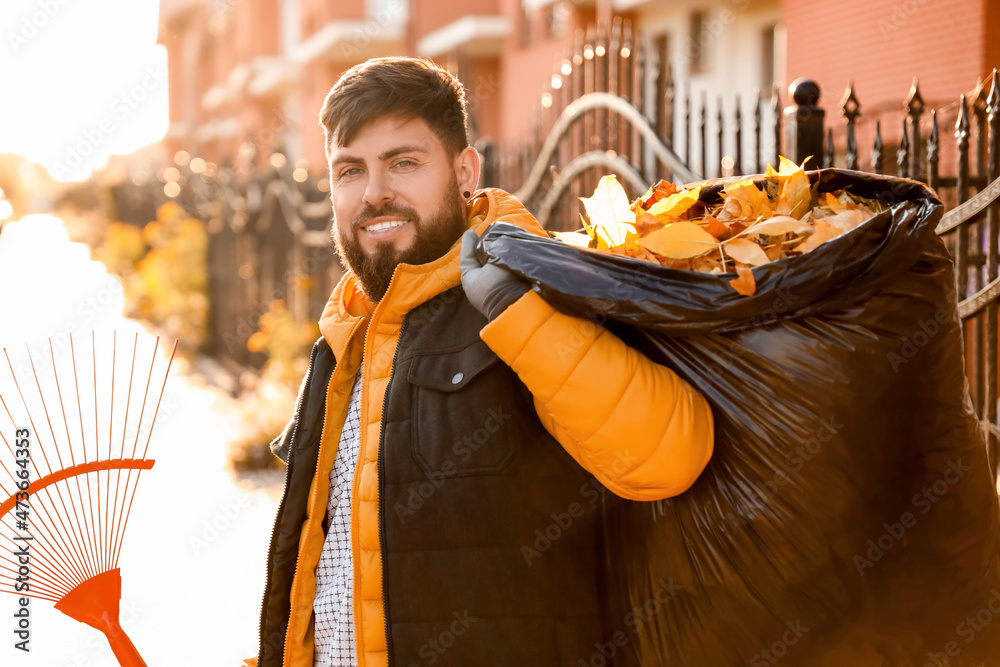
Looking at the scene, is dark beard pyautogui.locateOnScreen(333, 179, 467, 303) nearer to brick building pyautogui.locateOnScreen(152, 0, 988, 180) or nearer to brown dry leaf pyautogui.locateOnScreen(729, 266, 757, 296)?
brown dry leaf pyautogui.locateOnScreen(729, 266, 757, 296)

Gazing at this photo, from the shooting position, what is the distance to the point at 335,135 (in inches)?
85.8

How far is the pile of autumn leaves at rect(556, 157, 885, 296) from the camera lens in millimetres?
1511

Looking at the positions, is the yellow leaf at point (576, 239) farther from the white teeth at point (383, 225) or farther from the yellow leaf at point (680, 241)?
the white teeth at point (383, 225)

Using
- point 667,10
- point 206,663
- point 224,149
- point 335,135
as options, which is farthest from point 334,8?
point 335,135

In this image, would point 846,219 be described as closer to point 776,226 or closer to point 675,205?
point 776,226

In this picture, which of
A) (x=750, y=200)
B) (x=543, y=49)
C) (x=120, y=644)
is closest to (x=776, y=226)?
(x=750, y=200)

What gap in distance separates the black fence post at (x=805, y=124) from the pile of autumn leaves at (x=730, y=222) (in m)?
1.87

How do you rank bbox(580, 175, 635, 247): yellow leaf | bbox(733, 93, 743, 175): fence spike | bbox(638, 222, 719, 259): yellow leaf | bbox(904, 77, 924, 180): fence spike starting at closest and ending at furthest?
bbox(638, 222, 719, 259): yellow leaf, bbox(580, 175, 635, 247): yellow leaf, bbox(904, 77, 924, 180): fence spike, bbox(733, 93, 743, 175): fence spike

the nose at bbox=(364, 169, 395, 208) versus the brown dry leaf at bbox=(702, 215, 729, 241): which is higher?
the nose at bbox=(364, 169, 395, 208)

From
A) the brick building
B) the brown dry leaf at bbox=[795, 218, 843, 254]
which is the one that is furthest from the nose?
the brick building

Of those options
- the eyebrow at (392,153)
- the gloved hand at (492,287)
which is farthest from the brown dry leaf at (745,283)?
the eyebrow at (392,153)

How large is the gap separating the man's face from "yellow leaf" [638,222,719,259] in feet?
2.23

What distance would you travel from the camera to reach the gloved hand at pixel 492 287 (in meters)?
1.61

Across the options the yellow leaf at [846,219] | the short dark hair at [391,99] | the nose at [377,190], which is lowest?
the yellow leaf at [846,219]
